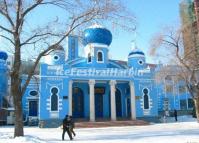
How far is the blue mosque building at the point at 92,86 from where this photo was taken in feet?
102

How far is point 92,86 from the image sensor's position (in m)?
32.0

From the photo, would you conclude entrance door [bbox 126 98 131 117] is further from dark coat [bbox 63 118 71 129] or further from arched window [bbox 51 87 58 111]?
dark coat [bbox 63 118 71 129]

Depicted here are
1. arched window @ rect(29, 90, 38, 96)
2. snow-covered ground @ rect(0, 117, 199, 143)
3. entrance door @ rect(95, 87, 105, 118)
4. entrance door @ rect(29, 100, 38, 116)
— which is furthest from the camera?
arched window @ rect(29, 90, 38, 96)

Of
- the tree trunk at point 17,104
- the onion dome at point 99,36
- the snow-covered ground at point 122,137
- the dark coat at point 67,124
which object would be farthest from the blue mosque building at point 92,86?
the tree trunk at point 17,104

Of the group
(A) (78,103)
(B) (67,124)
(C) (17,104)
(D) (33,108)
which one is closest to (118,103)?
(A) (78,103)

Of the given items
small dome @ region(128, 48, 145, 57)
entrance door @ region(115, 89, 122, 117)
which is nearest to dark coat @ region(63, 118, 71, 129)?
entrance door @ region(115, 89, 122, 117)

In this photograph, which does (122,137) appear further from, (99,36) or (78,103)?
(99,36)

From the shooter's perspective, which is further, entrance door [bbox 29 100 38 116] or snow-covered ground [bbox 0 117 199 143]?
entrance door [bbox 29 100 38 116]

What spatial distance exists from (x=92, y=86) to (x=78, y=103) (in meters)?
3.88

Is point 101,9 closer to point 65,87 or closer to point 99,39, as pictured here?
point 65,87

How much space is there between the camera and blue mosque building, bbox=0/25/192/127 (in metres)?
31.2

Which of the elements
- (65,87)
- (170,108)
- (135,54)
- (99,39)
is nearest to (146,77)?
(135,54)

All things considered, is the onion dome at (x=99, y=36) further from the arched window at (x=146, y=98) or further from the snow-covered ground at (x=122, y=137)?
the snow-covered ground at (x=122, y=137)

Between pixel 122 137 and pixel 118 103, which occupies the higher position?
pixel 118 103
